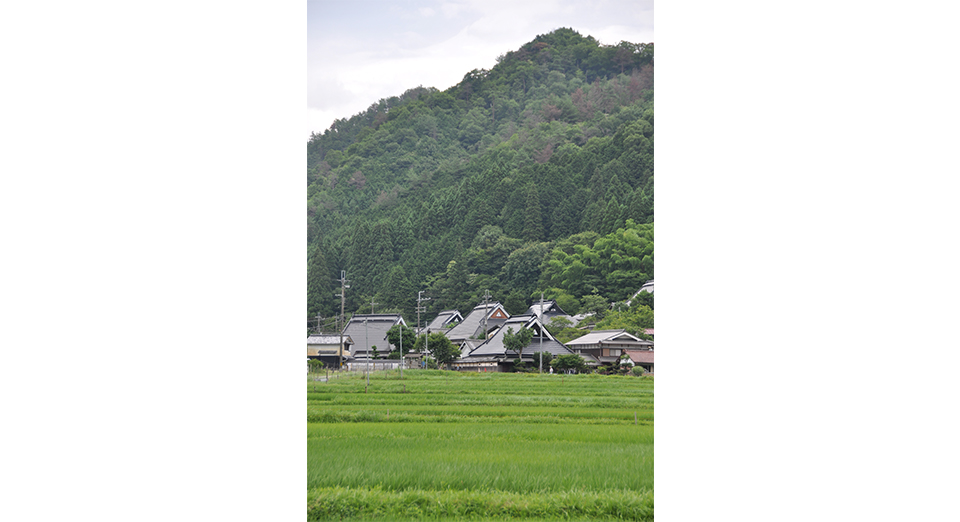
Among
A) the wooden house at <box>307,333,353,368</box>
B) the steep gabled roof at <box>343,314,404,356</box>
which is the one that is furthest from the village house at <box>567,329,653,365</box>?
the wooden house at <box>307,333,353,368</box>

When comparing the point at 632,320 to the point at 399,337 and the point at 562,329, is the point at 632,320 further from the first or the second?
the point at 399,337

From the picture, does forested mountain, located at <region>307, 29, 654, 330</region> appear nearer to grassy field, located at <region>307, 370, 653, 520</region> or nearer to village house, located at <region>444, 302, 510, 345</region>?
village house, located at <region>444, 302, 510, 345</region>

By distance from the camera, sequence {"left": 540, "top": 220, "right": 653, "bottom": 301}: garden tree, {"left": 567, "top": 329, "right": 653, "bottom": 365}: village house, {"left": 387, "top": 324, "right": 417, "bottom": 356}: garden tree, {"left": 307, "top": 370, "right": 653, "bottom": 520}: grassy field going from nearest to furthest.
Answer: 1. {"left": 307, "top": 370, "right": 653, "bottom": 520}: grassy field
2. {"left": 540, "top": 220, "right": 653, "bottom": 301}: garden tree
3. {"left": 567, "top": 329, "right": 653, "bottom": 365}: village house
4. {"left": 387, "top": 324, "right": 417, "bottom": 356}: garden tree

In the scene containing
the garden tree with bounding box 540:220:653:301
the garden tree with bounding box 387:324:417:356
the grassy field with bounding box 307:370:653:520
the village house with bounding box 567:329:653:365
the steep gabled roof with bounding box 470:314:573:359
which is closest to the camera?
the grassy field with bounding box 307:370:653:520

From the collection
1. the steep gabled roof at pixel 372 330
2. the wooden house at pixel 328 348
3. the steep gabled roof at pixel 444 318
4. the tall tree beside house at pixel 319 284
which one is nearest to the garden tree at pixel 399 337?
the steep gabled roof at pixel 372 330

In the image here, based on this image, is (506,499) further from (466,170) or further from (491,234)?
(466,170)

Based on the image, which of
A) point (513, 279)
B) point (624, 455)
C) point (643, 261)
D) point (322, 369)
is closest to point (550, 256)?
point (513, 279)

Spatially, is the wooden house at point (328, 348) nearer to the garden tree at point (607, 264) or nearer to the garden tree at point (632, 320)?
the garden tree at point (607, 264)
